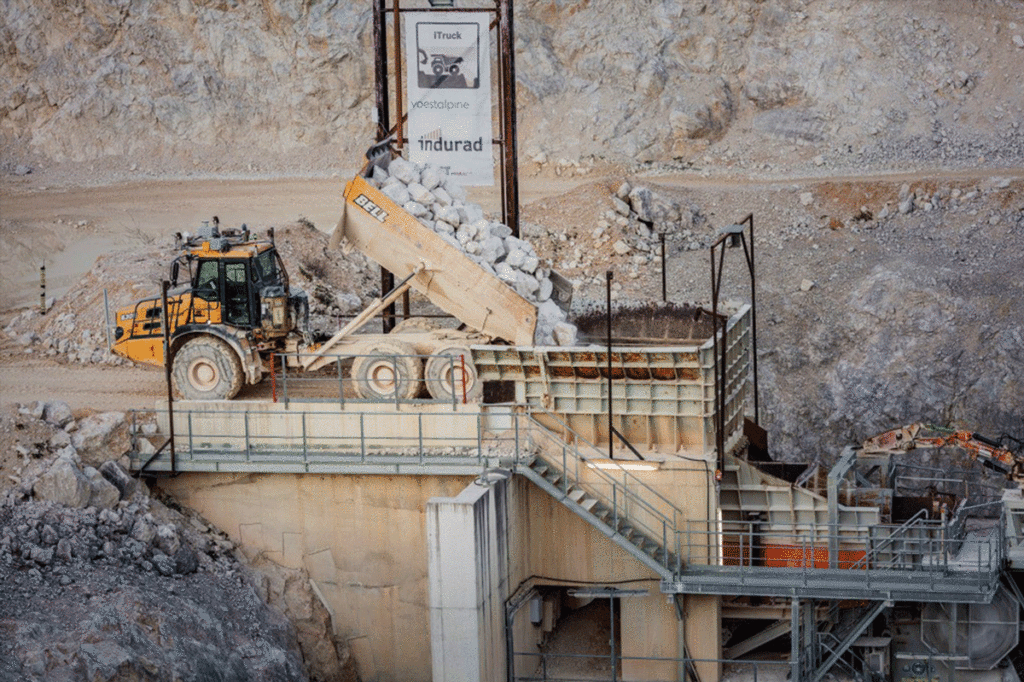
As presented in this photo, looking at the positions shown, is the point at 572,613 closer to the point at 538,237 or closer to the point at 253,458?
the point at 253,458

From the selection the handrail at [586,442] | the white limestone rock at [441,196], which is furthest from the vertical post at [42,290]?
the handrail at [586,442]

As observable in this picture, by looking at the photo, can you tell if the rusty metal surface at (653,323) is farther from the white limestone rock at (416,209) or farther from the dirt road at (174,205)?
the dirt road at (174,205)

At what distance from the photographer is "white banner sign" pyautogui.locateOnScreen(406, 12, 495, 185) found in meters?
29.7

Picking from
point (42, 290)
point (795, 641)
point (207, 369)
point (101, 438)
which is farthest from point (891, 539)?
point (42, 290)

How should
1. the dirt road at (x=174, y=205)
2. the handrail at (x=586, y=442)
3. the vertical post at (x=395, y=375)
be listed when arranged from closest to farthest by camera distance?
the handrail at (x=586, y=442)
the vertical post at (x=395, y=375)
the dirt road at (x=174, y=205)

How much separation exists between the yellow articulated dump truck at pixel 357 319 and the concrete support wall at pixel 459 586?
121 inches

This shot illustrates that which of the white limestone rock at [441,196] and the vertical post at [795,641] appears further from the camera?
the white limestone rock at [441,196]

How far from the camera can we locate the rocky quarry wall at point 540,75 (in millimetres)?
47688

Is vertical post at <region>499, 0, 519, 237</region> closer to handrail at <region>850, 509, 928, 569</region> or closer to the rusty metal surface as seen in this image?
the rusty metal surface

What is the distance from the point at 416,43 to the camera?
29.7 m

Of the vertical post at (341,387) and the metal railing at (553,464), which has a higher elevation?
the vertical post at (341,387)

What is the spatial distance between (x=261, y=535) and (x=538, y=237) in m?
15.3

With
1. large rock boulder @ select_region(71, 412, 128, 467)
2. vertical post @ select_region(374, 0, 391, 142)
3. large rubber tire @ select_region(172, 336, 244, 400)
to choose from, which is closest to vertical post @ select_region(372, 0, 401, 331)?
vertical post @ select_region(374, 0, 391, 142)

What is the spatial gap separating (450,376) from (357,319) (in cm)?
183
